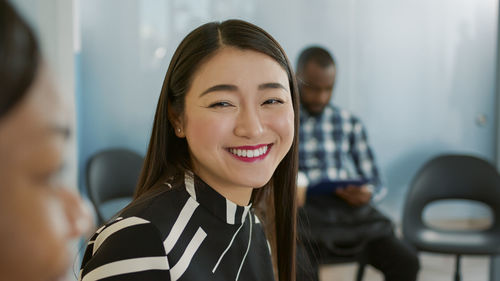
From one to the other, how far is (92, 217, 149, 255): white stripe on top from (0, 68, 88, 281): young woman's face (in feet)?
2.60

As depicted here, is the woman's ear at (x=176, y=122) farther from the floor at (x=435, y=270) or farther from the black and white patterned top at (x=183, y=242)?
the floor at (x=435, y=270)

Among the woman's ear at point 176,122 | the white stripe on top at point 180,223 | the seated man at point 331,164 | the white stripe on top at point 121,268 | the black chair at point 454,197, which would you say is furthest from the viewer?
the black chair at point 454,197

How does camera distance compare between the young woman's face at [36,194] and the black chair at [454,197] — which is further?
the black chair at [454,197]

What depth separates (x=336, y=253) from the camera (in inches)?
117

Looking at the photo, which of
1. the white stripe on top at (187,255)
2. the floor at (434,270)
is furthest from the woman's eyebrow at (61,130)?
the floor at (434,270)

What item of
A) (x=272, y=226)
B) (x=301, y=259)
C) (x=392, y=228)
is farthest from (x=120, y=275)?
(x=392, y=228)

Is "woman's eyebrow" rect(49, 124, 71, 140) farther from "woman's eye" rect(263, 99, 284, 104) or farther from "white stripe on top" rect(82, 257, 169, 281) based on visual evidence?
"woman's eye" rect(263, 99, 284, 104)

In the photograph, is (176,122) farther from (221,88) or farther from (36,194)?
(36,194)

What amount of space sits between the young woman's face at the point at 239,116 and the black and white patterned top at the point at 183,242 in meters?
0.08

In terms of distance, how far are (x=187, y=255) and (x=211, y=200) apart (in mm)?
162

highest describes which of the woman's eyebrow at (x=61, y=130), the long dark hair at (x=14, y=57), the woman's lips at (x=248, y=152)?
the long dark hair at (x=14, y=57)

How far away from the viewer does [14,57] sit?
219mm

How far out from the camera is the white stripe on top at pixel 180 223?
3.51 feet

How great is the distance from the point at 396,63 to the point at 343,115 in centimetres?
111
